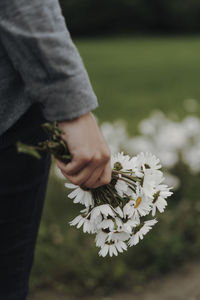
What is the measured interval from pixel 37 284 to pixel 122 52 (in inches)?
615

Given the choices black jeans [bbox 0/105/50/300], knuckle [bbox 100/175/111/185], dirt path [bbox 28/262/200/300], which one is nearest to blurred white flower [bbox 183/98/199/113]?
dirt path [bbox 28/262/200/300]

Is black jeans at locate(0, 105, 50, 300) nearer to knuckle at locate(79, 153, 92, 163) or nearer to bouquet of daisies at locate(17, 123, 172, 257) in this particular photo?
bouquet of daisies at locate(17, 123, 172, 257)

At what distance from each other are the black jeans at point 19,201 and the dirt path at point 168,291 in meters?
0.99

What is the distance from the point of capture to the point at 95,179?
1254 millimetres

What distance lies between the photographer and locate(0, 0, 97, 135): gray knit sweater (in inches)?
45.5

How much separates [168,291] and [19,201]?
4.80 feet

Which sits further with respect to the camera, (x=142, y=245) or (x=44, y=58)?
(x=142, y=245)

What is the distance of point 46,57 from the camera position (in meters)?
1.17

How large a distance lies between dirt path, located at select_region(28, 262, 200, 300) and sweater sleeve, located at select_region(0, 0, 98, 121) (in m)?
1.68

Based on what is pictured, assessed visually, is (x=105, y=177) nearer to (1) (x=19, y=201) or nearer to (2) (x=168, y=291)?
(1) (x=19, y=201)

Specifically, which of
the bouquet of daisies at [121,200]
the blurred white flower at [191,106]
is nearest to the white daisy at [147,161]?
Answer: the bouquet of daisies at [121,200]

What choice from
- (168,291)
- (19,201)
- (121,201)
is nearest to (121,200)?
(121,201)

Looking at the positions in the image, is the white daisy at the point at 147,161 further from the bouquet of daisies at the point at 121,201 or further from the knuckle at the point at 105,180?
the knuckle at the point at 105,180

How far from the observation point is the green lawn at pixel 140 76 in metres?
7.62
